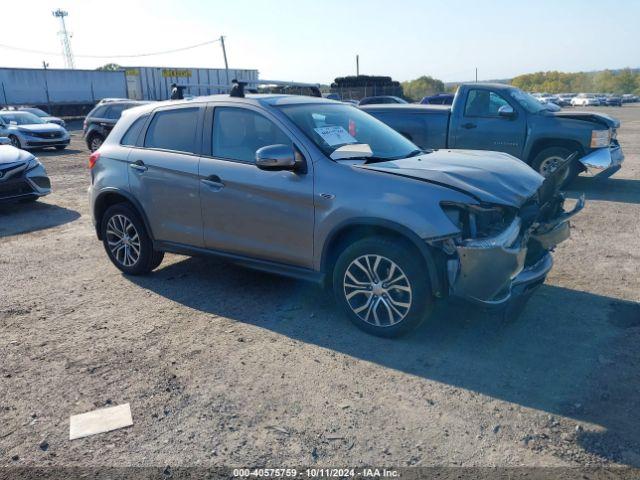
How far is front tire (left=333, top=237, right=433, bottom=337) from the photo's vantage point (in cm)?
412

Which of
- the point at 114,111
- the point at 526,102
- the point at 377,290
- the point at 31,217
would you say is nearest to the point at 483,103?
the point at 526,102

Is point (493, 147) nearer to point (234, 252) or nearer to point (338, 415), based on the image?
point (234, 252)

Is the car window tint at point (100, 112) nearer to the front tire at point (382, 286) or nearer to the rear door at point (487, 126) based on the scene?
the rear door at point (487, 126)

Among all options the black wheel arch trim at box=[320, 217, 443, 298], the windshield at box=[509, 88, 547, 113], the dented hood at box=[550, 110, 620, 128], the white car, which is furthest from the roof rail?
the white car

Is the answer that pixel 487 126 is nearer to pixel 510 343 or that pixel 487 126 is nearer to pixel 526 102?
pixel 526 102

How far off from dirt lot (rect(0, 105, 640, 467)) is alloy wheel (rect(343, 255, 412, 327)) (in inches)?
8.7

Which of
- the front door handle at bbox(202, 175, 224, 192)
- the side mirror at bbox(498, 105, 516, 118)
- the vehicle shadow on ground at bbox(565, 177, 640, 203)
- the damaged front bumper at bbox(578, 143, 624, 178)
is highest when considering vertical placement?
the side mirror at bbox(498, 105, 516, 118)

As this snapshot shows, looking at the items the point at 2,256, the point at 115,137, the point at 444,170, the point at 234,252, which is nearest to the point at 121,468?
the point at 234,252

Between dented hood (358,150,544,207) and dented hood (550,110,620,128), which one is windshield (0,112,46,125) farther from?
dented hood (358,150,544,207)

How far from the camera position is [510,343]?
4289 mm

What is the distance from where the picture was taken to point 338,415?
11.3 feet

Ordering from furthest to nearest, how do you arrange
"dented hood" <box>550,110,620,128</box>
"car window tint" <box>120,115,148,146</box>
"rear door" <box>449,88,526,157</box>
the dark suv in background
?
the dark suv in background, "rear door" <box>449,88,526,157</box>, "dented hood" <box>550,110,620,128</box>, "car window tint" <box>120,115,148,146</box>

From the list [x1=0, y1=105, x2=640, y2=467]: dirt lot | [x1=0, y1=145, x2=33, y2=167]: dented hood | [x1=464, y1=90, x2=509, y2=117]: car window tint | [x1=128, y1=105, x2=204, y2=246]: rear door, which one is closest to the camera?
[x1=0, y1=105, x2=640, y2=467]: dirt lot

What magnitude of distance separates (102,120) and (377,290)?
52.2 feet
